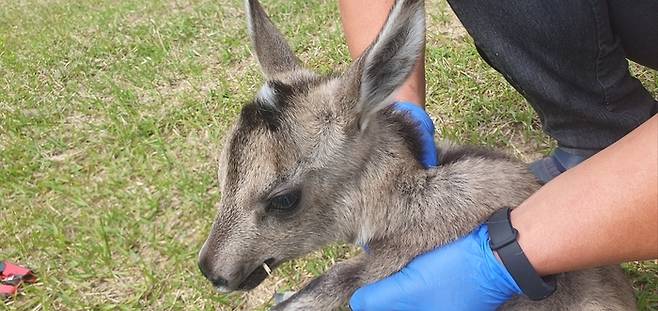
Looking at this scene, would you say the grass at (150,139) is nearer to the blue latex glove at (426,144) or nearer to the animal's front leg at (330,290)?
the animal's front leg at (330,290)

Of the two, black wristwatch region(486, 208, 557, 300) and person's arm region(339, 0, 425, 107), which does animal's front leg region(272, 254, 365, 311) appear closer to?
black wristwatch region(486, 208, 557, 300)

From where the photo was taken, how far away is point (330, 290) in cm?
283

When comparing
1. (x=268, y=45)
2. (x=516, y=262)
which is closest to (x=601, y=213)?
(x=516, y=262)

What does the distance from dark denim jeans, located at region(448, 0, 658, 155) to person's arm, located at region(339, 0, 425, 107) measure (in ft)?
1.35

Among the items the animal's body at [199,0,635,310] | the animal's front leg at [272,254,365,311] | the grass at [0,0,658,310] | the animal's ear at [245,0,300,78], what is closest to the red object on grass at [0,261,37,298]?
the grass at [0,0,658,310]

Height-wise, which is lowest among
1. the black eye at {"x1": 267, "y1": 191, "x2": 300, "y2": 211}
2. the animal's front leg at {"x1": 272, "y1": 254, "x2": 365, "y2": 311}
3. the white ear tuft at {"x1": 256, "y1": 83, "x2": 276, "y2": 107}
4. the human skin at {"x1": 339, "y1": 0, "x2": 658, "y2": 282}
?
the animal's front leg at {"x1": 272, "y1": 254, "x2": 365, "y2": 311}

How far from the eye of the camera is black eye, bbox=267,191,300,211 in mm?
2646

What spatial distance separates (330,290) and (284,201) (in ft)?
1.48

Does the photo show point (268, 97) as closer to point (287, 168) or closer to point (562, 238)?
point (287, 168)

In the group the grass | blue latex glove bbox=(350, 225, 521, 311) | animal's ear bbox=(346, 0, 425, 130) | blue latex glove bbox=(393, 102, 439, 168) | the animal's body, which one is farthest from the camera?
the grass

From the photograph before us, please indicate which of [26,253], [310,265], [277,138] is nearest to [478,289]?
[277,138]

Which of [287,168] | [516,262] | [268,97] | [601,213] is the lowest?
[516,262]

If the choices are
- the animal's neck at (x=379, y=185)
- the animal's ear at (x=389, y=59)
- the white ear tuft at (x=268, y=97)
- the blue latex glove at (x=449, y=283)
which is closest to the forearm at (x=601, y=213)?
the blue latex glove at (x=449, y=283)

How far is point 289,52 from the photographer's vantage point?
3.20 metres
